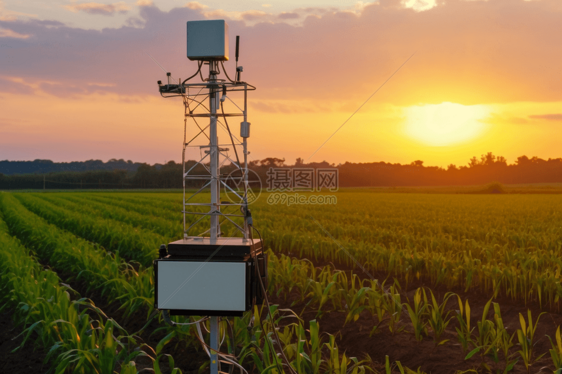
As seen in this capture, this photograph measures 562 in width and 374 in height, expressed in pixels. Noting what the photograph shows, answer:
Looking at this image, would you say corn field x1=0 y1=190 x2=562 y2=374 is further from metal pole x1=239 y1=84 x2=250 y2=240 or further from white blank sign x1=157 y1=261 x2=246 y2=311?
metal pole x1=239 y1=84 x2=250 y2=240

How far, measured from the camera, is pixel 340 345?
5336 mm

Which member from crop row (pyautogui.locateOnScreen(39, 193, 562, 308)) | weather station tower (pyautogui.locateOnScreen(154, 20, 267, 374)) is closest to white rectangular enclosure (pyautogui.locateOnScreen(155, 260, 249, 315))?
weather station tower (pyautogui.locateOnScreen(154, 20, 267, 374))

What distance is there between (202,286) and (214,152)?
119 centimetres

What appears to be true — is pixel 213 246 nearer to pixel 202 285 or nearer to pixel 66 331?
pixel 202 285

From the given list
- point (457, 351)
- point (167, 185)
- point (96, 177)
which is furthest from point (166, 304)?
point (96, 177)

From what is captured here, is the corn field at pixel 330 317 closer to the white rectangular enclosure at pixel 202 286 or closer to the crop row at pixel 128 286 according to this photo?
the crop row at pixel 128 286

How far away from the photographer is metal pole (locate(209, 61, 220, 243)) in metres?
4.01

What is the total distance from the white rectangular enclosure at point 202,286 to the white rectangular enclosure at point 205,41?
182 cm

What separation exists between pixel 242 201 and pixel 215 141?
23.7 inches

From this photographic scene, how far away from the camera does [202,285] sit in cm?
369

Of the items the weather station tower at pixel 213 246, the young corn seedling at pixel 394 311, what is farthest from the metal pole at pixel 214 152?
the young corn seedling at pixel 394 311

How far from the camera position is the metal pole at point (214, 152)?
4008 mm

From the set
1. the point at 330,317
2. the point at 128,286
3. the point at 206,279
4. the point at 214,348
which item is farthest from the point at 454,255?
the point at 206,279

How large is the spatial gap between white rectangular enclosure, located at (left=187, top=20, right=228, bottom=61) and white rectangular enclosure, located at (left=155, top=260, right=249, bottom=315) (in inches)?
71.6
